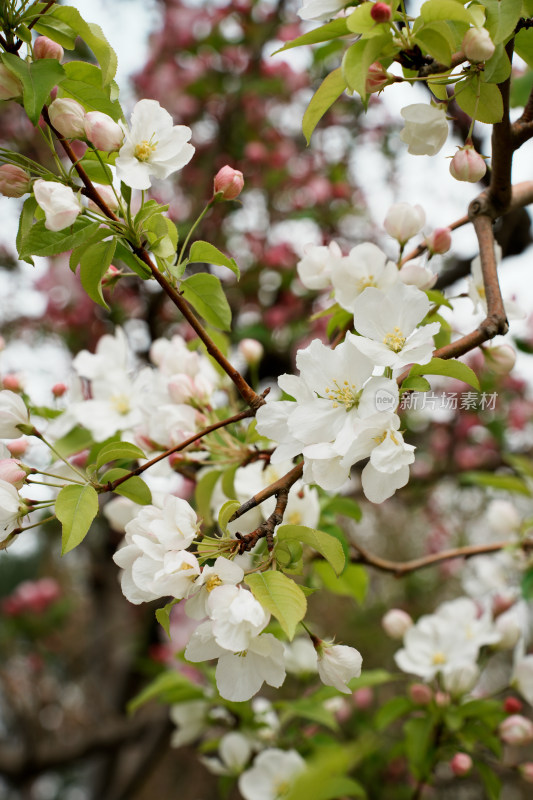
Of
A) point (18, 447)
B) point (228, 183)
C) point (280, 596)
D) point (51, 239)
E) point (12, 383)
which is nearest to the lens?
point (280, 596)

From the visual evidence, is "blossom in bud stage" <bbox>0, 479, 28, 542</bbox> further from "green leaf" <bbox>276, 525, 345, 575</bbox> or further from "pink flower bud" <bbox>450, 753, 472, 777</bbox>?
"pink flower bud" <bbox>450, 753, 472, 777</bbox>

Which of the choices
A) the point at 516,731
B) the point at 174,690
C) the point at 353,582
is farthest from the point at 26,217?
the point at 516,731

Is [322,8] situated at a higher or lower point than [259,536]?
higher

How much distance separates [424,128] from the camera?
0.75 metres

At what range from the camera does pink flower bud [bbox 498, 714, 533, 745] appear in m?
1.21

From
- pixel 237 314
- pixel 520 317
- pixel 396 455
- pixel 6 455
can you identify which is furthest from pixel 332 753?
pixel 237 314

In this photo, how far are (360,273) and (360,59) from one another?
28 centimetres

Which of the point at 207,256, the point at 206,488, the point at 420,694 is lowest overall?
the point at 420,694

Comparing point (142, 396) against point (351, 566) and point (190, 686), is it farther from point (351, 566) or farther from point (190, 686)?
point (190, 686)

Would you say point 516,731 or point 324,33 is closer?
point 324,33

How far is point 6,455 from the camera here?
729mm

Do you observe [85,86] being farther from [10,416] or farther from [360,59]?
[10,416]

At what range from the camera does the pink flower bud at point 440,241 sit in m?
0.91

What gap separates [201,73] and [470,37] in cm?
316
